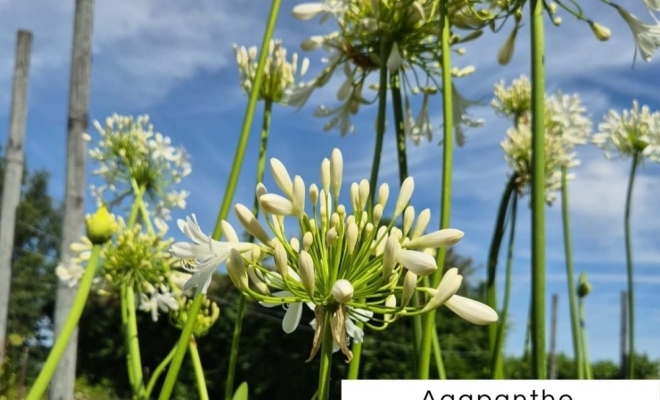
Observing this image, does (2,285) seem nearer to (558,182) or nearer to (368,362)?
(558,182)

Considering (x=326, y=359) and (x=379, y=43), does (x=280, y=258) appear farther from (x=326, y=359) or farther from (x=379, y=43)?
(x=379, y=43)

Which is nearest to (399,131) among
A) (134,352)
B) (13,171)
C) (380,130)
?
(380,130)

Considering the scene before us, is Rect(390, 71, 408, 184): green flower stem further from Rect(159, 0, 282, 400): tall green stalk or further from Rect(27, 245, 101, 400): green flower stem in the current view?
Rect(27, 245, 101, 400): green flower stem

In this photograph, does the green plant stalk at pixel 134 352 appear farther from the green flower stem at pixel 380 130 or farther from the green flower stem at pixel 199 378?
the green flower stem at pixel 380 130

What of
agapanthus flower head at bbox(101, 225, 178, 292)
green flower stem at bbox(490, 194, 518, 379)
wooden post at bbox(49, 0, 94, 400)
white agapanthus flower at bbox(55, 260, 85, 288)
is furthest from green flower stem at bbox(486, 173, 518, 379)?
wooden post at bbox(49, 0, 94, 400)

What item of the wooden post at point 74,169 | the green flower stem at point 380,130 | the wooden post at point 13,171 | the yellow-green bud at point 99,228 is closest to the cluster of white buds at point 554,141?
the green flower stem at point 380,130

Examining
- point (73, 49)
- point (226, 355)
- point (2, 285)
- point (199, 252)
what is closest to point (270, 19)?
point (199, 252)

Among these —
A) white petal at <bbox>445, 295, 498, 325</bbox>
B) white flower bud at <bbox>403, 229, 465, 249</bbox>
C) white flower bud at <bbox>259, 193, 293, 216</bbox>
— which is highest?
white flower bud at <bbox>259, 193, 293, 216</bbox>
